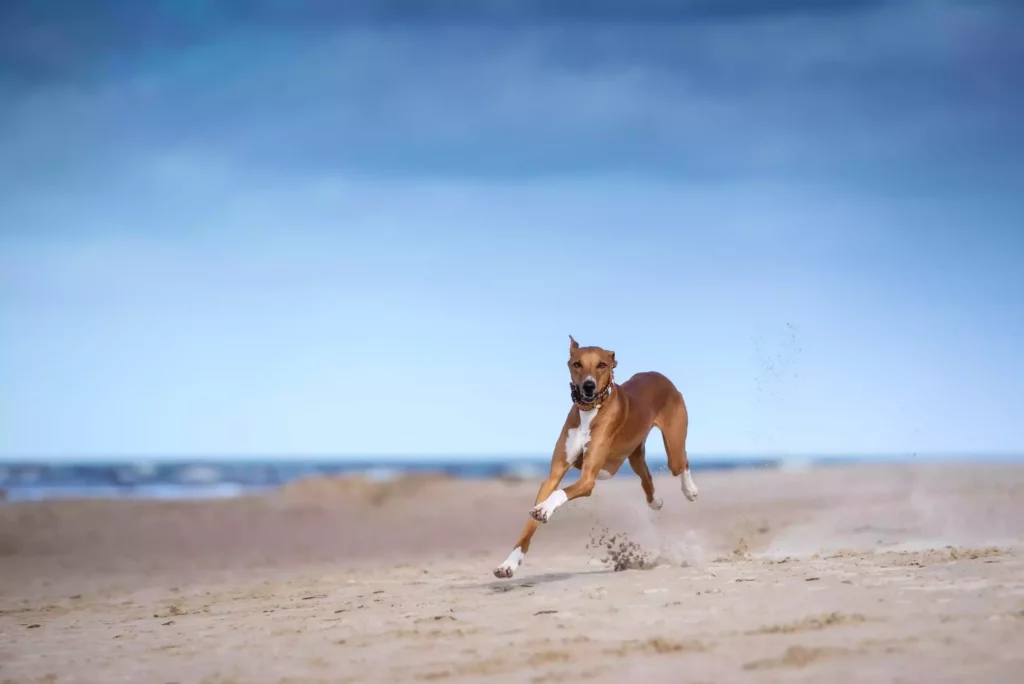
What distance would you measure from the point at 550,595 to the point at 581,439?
117cm

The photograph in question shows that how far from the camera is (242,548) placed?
527 inches

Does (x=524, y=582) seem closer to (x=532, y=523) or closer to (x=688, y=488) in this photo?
(x=532, y=523)

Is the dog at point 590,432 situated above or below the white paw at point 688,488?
above

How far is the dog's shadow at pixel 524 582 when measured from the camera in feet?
22.7

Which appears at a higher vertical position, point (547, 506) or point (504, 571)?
point (547, 506)

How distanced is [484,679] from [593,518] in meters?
10.2

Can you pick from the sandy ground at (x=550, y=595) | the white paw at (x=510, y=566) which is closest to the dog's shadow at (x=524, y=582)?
the sandy ground at (x=550, y=595)

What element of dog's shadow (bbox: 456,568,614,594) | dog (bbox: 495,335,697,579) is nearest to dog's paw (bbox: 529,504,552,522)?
dog (bbox: 495,335,697,579)

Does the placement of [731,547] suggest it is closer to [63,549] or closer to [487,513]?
[487,513]

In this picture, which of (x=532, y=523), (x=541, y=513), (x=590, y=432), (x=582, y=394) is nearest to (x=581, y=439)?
(x=590, y=432)

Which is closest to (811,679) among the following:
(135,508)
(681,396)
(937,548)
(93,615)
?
(681,396)

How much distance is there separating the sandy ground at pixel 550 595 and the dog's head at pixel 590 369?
133 centimetres

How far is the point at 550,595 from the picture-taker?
6270 millimetres

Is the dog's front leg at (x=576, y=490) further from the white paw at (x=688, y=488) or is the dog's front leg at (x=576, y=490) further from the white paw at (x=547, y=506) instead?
the white paw at (x=688, y=488)
